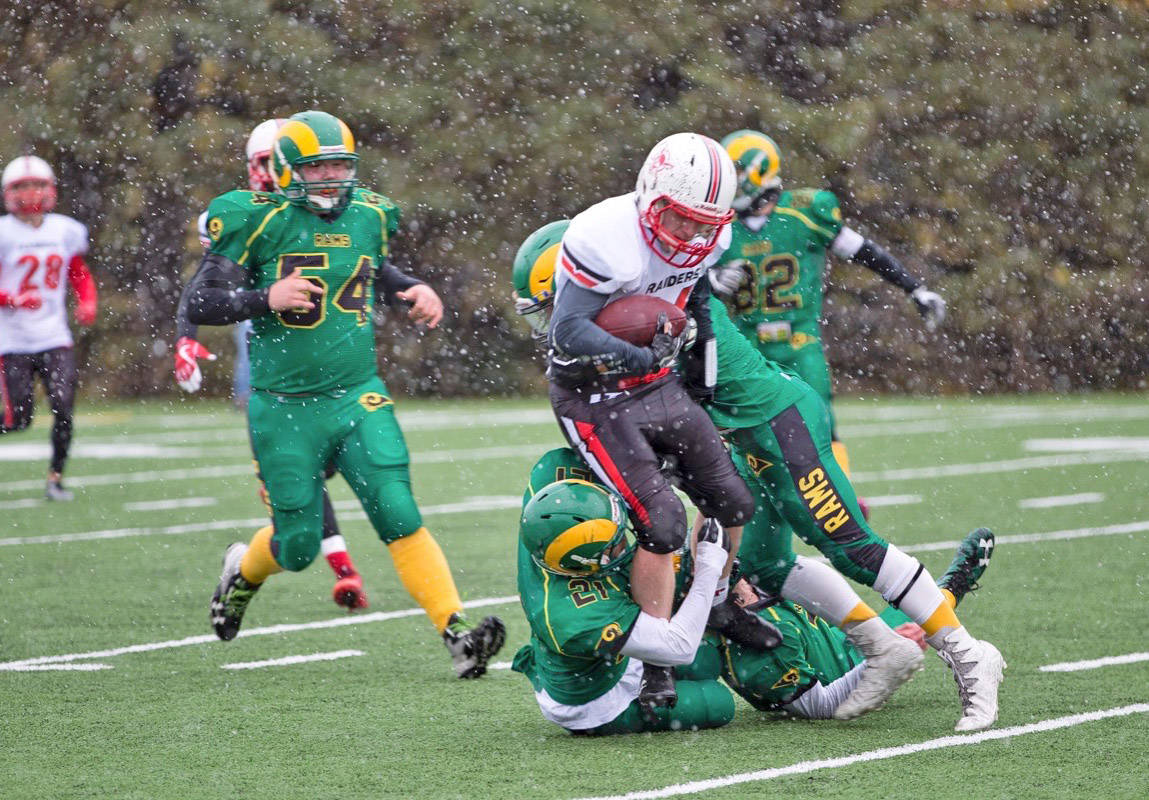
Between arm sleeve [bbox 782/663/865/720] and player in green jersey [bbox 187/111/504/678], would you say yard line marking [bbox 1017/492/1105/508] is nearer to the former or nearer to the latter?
player in green jersey [bbox 187/111/504/678]

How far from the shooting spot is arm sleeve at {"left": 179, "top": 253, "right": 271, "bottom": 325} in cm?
555

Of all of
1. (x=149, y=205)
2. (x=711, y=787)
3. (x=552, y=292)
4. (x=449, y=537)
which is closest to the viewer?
(x=711, y=787)

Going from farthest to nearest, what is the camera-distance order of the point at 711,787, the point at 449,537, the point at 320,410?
the point at 449,537 → the point at 320,410 → the point at 711,787

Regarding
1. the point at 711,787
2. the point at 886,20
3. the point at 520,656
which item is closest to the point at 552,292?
the point at 520,656

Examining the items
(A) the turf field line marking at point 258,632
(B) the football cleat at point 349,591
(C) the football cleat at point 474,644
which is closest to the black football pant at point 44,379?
(B) the football cleat at point 349,591

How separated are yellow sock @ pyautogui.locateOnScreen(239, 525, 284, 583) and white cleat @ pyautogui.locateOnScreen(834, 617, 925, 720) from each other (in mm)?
2043

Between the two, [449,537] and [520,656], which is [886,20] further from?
[520,656]

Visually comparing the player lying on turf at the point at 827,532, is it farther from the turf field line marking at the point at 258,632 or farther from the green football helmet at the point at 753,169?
the green football helmet at the point at 753,169

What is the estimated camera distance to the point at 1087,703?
475 cm

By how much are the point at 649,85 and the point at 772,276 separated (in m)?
12.2

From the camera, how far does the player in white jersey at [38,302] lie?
977 cm

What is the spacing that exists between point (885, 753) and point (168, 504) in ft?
21.6

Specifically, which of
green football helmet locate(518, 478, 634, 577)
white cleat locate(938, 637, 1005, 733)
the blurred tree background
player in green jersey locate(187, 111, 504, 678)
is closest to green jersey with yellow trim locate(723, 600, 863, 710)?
white cleat locate(938, 637, 1005, 733)

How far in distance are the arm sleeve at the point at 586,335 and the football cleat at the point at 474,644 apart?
1111mm
